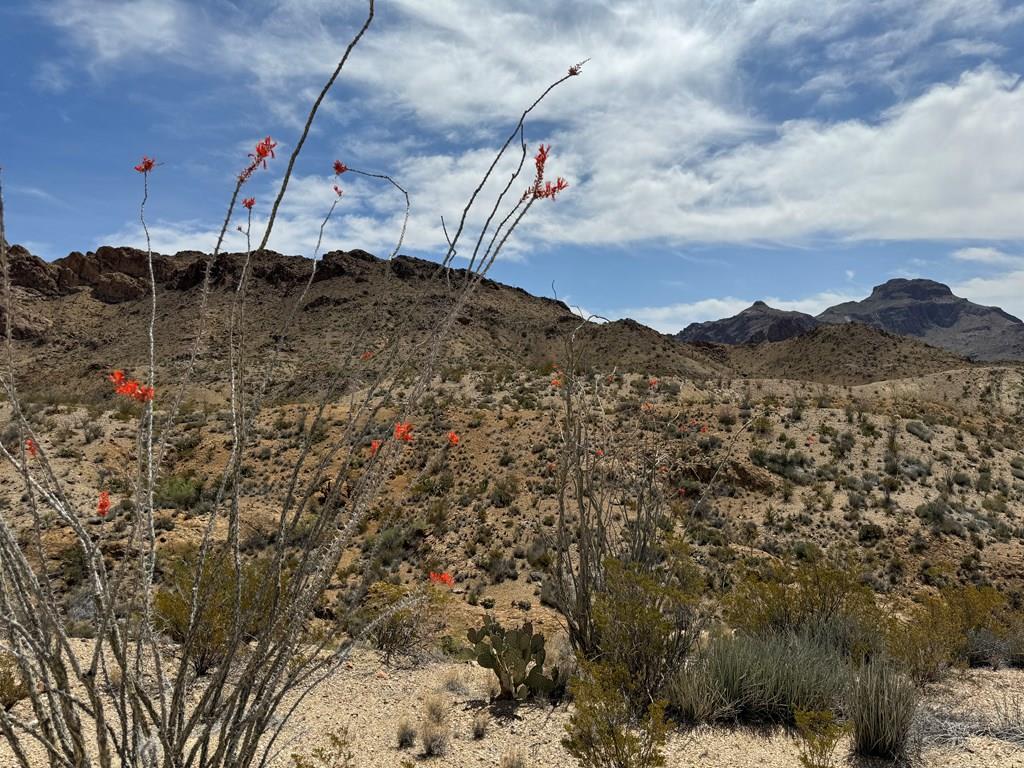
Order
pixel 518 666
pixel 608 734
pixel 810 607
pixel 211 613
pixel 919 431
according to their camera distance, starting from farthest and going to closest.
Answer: pixel 919 431, pixel 810 607, pixel 211 613, pixel 518 666, pixel 608 734

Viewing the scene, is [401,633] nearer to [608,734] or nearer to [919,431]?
[608,734]

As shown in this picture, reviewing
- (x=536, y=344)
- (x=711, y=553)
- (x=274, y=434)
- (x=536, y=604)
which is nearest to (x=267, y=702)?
(x=536, y=604)

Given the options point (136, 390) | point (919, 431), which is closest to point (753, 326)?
point (919, 431)

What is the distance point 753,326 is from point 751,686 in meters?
140

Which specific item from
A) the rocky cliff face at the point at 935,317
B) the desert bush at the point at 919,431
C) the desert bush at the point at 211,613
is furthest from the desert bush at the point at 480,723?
the rocky cliff face at the point at 935,317

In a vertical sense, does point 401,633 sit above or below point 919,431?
below

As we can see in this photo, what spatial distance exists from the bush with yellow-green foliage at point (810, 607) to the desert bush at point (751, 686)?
4.97 feet

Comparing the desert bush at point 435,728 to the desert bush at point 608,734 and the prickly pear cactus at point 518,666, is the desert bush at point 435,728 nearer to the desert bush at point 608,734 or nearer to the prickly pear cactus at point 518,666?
the prickly pear cactus at point 518,666

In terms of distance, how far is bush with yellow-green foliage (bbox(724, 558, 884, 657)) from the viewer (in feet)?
22.2

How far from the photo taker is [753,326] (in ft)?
447

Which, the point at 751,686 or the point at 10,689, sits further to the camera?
the point at 751,686

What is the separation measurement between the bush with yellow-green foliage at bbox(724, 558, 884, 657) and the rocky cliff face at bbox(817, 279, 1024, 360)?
402ft

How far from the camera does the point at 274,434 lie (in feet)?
64.0

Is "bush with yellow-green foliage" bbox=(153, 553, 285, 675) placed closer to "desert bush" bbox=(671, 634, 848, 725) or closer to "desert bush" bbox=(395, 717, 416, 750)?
"desert bush" bbox=(395, 717, 416, 750)
